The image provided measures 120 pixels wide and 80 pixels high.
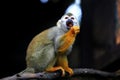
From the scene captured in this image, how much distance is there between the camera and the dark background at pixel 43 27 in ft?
27.4

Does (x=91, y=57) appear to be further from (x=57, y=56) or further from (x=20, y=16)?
(x=57, y=56)

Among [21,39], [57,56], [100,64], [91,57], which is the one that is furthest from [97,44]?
[57,56]

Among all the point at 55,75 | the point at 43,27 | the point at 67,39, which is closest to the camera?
the point at 55,75

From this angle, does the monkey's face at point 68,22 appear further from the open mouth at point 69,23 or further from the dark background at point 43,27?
the dark background at point 43,27

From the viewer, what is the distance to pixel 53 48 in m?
4.86

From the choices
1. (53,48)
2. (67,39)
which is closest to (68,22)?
(67,39)

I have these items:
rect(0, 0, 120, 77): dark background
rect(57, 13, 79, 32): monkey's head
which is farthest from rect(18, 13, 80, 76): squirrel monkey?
rect(0, 0, 120, 77): dark background

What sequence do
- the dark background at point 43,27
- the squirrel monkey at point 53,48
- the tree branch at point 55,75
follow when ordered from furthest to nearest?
the dark background at point 43,27 < the squirrel monkey at point 53,48 < the tree branch at point 55,75

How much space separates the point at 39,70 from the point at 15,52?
4.30 m

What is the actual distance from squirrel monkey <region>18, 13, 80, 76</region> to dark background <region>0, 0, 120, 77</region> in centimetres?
316

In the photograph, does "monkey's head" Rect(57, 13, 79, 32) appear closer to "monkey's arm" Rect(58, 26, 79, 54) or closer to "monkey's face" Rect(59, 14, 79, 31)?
"monkey's face" Rect(59, 14, 79, 31)

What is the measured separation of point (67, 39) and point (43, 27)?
13.3 ft

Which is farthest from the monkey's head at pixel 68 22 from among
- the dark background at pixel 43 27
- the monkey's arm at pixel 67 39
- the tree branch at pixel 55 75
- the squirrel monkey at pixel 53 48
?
the dark background at pixel 43 27

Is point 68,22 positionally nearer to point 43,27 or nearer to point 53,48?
point 53,48
